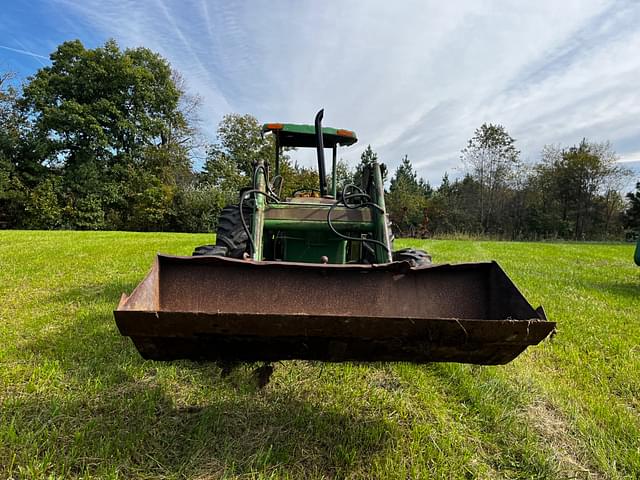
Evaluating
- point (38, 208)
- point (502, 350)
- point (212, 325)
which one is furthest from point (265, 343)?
point (38, 208)

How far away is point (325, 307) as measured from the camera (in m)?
2.10

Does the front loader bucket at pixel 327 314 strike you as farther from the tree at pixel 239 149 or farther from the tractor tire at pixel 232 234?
the tree at pixel 239 149

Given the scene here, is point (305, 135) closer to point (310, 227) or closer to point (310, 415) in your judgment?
point (310, 227)

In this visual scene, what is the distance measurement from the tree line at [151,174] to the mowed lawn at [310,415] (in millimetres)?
20712

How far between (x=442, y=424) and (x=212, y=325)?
1.26 meters

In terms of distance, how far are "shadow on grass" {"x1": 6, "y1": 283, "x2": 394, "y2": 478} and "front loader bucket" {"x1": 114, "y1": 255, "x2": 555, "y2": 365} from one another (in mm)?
425

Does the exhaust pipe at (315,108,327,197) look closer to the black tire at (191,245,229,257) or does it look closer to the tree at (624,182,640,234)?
the black tire at (191,245,229,257)

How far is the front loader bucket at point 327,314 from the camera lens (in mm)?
1366

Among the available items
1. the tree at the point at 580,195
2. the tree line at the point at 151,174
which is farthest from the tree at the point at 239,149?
the tree at the point at 580,195

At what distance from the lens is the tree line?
2361cm

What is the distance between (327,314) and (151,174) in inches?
1052

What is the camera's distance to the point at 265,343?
152 cm

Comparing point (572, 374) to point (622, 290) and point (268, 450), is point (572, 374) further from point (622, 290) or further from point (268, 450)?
point (622, 290)

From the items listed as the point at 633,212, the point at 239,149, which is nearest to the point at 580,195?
the point at 633,212
